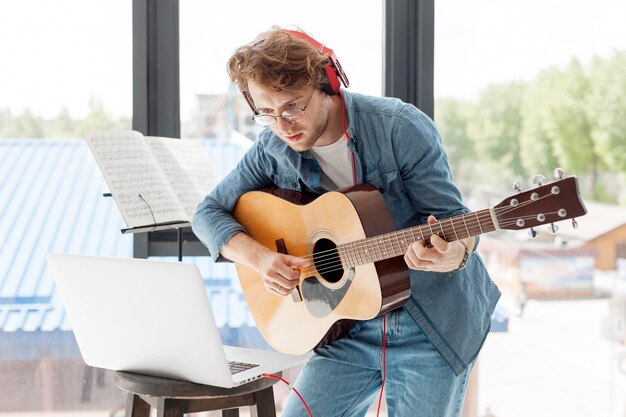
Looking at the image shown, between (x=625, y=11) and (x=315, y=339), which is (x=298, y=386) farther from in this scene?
(x=625, y=11)

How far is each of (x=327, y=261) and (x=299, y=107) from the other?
369 mm

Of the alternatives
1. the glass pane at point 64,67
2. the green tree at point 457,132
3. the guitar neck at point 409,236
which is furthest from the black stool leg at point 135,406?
the green tree at point 457,132

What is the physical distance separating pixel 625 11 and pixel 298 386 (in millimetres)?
1935

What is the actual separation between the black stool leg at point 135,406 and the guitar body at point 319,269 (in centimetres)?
36

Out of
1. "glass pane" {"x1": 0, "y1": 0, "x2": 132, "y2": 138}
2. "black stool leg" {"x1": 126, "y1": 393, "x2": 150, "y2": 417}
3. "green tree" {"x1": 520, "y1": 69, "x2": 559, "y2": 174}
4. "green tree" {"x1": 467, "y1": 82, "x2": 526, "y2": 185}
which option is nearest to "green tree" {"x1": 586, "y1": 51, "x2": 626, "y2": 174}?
"green tree" {"x1": 520, "y1": 69, "x2": 559, "y2": 174}

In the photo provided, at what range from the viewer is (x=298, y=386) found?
6.40 feet

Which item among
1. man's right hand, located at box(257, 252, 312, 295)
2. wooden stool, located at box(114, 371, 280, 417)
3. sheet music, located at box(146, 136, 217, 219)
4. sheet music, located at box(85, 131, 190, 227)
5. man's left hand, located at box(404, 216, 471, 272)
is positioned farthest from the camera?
sheet music, located at box(146, 136, 217, 219)

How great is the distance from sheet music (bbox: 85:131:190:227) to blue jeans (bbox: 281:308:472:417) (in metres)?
0.60

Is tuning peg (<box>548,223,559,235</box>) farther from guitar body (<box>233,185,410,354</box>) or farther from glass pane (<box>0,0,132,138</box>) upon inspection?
glass pane (<box>0,0,132,138</box>)

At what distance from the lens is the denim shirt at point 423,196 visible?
176cm

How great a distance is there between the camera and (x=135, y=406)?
190 cm

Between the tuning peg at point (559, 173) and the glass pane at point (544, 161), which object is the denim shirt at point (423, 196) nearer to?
the tuning peg at point (559, 173)

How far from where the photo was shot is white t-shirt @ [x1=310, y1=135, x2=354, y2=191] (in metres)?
1.88

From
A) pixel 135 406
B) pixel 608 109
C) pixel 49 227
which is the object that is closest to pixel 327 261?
pixel 135 406
